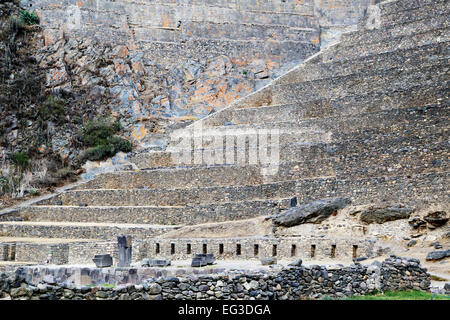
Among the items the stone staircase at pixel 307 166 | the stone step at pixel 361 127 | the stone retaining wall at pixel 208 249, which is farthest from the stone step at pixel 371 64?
the stone retaining wall at pixel 208 249

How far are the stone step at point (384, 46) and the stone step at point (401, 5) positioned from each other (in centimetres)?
333

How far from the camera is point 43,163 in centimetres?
3966

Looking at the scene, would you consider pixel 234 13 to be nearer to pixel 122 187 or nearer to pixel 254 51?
pixel 254 51

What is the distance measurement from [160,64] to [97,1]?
5.81 m

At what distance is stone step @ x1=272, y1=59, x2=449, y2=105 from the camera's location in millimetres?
32406

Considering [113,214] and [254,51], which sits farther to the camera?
[254,51]

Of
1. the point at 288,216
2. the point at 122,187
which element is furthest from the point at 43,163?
the point at 288,216

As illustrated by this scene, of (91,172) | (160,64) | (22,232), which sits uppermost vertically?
(160,64)

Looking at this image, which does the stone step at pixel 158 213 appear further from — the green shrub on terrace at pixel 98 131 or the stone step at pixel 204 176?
the green shrub on terrace at pixel 98 131

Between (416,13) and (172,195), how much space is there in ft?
58.7

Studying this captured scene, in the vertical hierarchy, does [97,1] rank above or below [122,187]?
above

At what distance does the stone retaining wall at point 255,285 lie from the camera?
1199 centimetres
